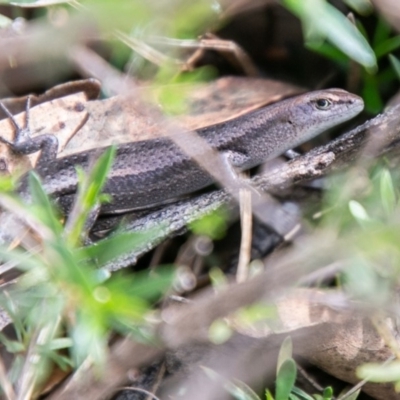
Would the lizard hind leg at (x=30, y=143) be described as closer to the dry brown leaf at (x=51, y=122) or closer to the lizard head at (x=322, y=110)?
the dry brown leaf at (x=51, y=122)

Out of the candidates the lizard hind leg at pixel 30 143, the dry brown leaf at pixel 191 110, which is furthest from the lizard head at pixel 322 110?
the lizard hind leg at pixel 30 143

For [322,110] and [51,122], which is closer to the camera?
[51,122]

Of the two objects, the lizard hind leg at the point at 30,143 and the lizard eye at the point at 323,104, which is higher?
the lizard eye at the point at 323,104

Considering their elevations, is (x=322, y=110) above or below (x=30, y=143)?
above

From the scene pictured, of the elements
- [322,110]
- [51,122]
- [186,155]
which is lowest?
Answer: [186,155]

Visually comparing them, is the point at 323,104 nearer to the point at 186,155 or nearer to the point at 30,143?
the point at 186,155

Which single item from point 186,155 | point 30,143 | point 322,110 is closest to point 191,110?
point 186,155
